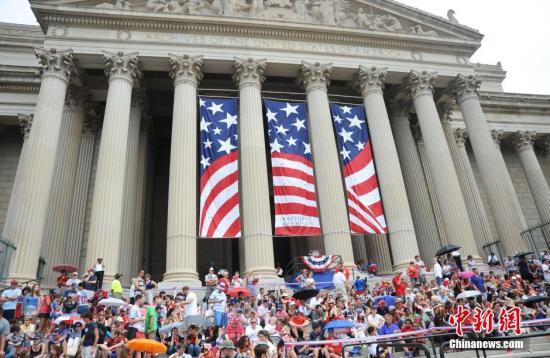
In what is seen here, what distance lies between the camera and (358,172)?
20906mm

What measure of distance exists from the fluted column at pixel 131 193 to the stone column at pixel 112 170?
1.35 metres

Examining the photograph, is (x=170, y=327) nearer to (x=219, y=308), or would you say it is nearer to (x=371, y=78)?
(x=219, y=308)

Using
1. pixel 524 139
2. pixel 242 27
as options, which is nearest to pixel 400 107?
pixel 242 27

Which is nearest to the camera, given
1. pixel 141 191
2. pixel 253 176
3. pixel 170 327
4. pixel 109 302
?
pixel 170 327

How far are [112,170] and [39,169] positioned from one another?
3.04 m

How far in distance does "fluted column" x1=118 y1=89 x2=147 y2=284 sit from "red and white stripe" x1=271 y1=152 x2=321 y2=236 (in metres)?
7.92

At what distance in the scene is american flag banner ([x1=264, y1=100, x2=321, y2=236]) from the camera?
62.2ft

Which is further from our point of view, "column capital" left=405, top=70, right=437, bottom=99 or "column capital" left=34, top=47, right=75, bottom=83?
"column capital" left=405, top=70, right=437, bottom=99

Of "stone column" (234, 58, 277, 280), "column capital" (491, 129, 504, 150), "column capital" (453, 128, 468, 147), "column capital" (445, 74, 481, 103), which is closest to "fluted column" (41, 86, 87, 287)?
"stone column" (234, 58, 277, 280)

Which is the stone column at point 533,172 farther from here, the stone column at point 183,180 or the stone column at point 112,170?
the stone column at point 112,170

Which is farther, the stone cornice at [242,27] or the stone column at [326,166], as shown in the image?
the stone cornice at [242,27]

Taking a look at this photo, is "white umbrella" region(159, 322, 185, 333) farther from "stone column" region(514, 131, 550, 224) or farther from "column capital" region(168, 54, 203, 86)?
"stone column" region(514, 131, 550, 224)

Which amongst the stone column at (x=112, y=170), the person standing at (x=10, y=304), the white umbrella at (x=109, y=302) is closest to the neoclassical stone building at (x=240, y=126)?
the stone column at (x=112, y=170)

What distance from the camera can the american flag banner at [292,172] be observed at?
19.0 metres
